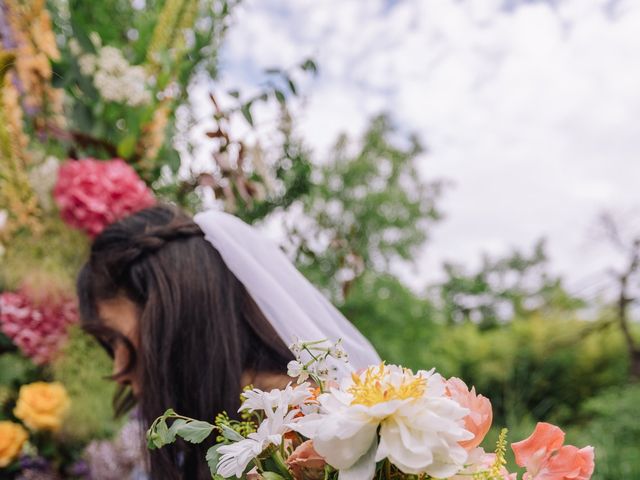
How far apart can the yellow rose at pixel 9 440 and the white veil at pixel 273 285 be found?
21.4 inches

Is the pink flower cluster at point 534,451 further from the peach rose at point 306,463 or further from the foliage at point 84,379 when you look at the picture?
the foliage at point 84,379

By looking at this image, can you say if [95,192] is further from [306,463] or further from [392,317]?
[392,317]

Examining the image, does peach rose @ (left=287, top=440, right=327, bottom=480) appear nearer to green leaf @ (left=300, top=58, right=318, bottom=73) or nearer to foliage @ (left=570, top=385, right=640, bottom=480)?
green leaf @ (left=300, top=58, right=318, bottom=73)

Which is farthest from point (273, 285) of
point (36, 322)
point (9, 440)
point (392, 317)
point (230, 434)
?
point (392, 317)

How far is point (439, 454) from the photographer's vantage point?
1.47 feet

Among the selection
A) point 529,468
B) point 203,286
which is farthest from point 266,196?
point 529,468

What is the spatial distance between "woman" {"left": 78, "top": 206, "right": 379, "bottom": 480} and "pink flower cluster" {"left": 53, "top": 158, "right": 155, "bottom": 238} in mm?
48

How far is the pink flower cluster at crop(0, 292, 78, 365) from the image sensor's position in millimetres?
1212

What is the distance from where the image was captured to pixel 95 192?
1189 millimetres

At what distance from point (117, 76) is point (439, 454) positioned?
107 cm

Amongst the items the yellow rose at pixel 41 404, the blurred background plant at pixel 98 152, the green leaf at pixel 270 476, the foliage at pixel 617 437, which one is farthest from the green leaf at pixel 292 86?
the foliage at pixel 617 437

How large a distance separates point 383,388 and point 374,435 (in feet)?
0.12

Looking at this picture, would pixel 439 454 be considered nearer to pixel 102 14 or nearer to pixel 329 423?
pixel 329 423

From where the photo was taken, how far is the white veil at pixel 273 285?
1.29m
